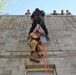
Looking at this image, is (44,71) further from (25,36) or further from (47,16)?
(47,16)

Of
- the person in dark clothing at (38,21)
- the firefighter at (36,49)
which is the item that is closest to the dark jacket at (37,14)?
the person in dark clothing at (38,21)

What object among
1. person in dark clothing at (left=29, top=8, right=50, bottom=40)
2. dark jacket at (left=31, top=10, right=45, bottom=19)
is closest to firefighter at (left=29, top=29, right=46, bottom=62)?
person in dark clothing at (left=29, top=8, right=50, bottom=40)

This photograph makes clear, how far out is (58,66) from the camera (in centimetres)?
750

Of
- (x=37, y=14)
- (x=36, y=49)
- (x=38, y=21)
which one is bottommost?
(x=36, y=49)

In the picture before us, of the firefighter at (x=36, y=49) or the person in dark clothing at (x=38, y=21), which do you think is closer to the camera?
the firefighter at (x=36, y=49)

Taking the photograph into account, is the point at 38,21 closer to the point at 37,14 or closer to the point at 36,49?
the point at 37,14

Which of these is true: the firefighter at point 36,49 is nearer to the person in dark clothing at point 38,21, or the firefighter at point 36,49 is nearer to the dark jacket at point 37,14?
the person in dark clothing at point 38,21

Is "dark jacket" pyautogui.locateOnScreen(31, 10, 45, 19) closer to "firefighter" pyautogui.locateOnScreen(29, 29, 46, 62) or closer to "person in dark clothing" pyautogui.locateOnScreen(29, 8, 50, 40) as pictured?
"person in dark clothing" pyautogui.locateOnScreen(29, 8, 50, 40)

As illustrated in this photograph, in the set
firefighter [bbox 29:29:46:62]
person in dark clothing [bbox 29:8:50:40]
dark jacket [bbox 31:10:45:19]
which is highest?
dark jacket [bbox 31:10:45:19]

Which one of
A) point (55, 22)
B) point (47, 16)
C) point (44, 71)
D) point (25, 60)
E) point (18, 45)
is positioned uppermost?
point (47, 16)

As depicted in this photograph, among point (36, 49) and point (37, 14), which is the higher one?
point (37, 14)

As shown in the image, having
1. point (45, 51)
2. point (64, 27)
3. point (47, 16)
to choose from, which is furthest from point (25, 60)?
point (47, 16)

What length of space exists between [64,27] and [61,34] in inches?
44.3

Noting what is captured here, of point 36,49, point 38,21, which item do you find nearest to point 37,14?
point 38,21
